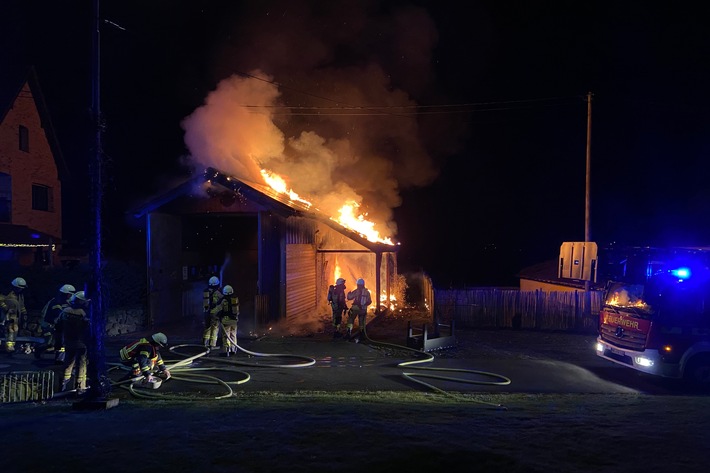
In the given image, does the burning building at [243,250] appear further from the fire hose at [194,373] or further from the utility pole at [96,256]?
the utility pole at [96,256]

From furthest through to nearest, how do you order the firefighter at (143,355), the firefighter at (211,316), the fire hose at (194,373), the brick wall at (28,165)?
the brick wall at (28,165) < the firefighter at (211,316) < the firefighter at (143,355) < the fire hose at (194,373)

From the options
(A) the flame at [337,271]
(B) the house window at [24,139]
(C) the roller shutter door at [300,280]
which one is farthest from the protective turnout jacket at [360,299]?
(B) the house window at [24,139]

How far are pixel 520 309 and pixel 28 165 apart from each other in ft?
78.5

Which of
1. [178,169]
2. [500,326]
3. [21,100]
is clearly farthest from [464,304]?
[178,169]

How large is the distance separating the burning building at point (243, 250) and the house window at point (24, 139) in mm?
12804

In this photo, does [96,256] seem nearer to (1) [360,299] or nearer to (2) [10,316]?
(2) [10,316]

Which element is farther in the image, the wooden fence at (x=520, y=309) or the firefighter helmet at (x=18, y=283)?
the wooden fence at (x=520, y=309)

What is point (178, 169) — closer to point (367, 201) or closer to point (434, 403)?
point (367, 201)

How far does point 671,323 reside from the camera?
9648mm

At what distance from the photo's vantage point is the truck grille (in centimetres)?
984

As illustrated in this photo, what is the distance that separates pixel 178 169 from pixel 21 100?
646 inches

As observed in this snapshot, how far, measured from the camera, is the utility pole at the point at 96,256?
7.22 m

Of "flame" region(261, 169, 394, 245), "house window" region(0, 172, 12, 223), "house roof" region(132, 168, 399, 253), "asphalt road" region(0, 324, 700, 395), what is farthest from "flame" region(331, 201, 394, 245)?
"house window" region(0, 172, 12, 223)

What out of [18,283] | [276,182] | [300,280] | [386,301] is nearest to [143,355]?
[18,283]
